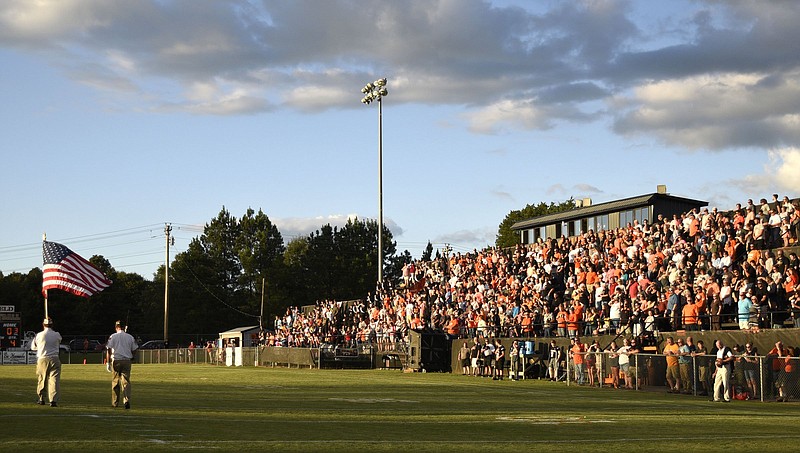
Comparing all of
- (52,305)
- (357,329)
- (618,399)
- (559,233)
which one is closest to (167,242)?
(52,305)

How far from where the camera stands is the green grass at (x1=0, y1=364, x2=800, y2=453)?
1493 centimetres

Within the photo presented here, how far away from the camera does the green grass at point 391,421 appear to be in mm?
14930

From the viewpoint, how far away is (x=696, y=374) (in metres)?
28.4

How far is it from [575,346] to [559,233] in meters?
29.8

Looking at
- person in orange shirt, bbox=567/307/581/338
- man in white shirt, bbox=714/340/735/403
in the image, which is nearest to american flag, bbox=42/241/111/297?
person in orange shirt, bbox=567/307/581/338

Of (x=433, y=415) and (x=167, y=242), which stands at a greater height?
(x=167, y=242)

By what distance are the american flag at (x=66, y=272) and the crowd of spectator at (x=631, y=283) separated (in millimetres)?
15433

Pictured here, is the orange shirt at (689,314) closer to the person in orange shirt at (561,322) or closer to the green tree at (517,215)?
the person in orange shirt at (561,322)

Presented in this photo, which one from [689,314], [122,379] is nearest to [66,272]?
[122,379]

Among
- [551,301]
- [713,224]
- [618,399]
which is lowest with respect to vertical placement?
[618,399]

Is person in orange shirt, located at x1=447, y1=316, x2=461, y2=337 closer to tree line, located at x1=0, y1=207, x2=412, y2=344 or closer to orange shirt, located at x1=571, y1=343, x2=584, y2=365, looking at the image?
orange shirt, located at x1=571, y1=343, x2=584, y2=365

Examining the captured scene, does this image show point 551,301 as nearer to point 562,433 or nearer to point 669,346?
point 669,346

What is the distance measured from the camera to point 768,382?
2616cm


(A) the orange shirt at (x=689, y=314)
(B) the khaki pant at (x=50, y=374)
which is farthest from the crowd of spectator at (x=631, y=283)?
(B) the khaki pant at (x=50, y=374)
